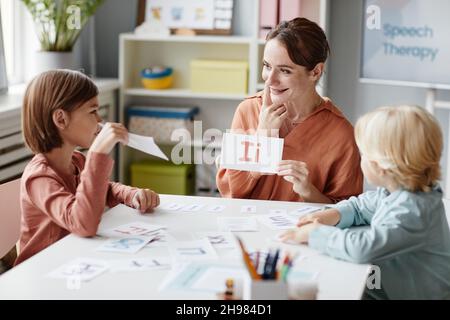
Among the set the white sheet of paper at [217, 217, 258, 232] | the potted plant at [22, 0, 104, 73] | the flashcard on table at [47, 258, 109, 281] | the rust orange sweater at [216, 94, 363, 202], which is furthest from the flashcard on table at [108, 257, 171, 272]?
the potted plant at [22, 0, 104, 73]

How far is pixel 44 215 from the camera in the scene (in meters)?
2.09

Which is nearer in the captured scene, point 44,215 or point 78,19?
point 44,215

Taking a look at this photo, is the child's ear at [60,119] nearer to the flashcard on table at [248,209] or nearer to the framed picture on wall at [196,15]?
the flashcard on table at [248,209]

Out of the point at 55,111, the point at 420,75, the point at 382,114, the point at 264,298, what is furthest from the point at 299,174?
the point at 420,75

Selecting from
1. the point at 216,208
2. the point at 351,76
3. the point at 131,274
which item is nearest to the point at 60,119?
the point at 216,208

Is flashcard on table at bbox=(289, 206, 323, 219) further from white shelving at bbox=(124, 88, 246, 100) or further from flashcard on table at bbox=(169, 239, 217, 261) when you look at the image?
white shelving at bbox=(124, 88, 246, 100)

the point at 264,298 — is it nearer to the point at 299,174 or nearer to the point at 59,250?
the point at 59,250

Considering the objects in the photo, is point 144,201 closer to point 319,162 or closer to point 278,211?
point 278,211

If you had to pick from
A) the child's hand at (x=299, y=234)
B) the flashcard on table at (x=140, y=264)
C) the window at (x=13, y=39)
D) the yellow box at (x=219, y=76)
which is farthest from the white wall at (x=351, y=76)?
the flashcard on table at (x=140, y=264)

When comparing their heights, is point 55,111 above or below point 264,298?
above

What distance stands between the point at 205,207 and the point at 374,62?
6.70 feet

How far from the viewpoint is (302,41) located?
8.18 feet

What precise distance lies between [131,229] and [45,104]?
419 millimetres

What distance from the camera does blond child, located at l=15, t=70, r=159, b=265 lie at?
6.37 feet
